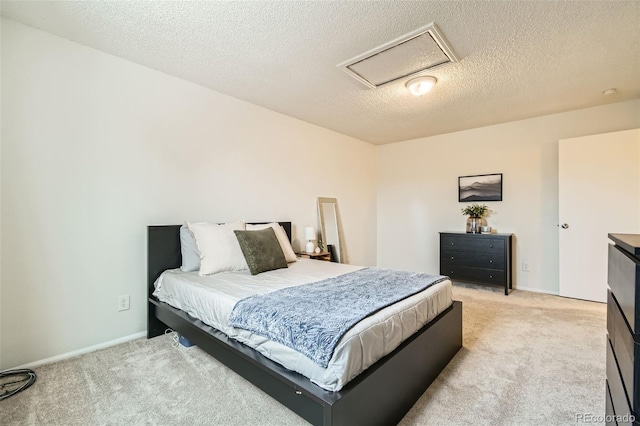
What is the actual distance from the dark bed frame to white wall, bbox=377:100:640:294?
2.50 meters

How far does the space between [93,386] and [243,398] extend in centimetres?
97

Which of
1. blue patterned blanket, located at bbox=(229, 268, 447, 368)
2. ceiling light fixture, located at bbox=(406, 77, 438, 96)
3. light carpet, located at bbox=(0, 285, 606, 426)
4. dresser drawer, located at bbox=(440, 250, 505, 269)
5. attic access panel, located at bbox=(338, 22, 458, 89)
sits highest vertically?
attic access panel, located at bbox=(338, 22, 458, 89)

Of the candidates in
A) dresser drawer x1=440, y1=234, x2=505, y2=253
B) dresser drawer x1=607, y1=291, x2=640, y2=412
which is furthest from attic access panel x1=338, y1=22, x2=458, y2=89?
dresser drawer x1=440, y1=234, x2=505, y2=253

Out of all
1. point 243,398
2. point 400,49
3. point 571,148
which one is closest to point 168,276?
point 243,398

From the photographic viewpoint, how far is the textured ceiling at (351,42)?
5.96ft

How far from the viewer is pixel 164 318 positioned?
2301 mm

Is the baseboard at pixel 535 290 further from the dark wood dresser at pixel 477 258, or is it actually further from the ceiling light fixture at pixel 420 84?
the ceiling light fixture at pixel 420 84

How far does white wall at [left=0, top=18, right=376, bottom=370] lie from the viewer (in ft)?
6.39

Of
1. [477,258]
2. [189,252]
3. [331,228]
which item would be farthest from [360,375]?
[477,258]

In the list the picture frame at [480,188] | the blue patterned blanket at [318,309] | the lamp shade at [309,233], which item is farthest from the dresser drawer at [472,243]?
the blue patterned blanket at [318,309]

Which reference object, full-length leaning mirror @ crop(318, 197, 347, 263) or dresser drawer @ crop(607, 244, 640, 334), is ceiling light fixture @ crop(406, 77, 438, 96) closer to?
full-length leaning mirror @ crop(318, 197, 347, 263)

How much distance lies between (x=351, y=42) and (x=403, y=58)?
0.47m

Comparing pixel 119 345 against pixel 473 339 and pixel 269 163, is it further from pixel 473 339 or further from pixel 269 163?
pixel 473 339

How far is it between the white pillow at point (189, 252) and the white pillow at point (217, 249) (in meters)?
0.07
